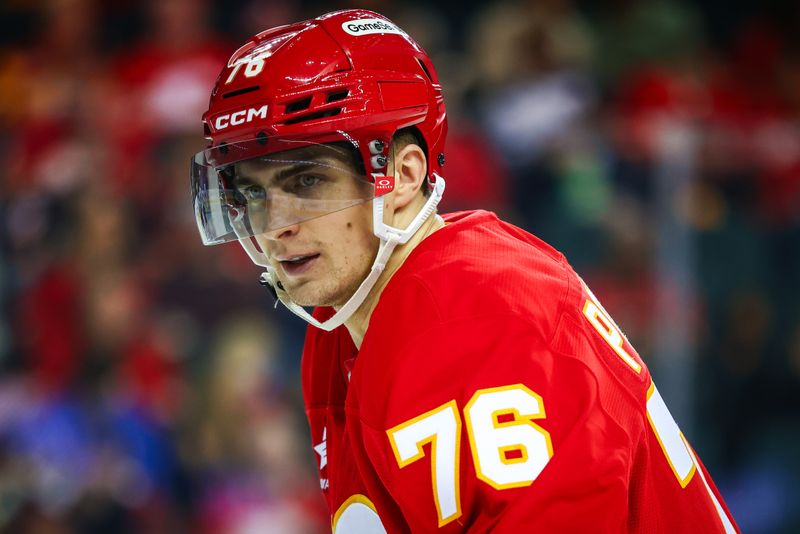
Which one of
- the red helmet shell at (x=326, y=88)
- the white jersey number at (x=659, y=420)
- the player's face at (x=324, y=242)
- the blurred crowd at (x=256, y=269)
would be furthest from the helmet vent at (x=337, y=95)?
the blurred crowd at (x=256, y=269)

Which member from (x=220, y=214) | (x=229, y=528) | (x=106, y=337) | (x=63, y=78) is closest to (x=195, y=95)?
(x=63, y=78)

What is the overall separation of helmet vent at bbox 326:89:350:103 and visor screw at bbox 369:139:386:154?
9 centimetres

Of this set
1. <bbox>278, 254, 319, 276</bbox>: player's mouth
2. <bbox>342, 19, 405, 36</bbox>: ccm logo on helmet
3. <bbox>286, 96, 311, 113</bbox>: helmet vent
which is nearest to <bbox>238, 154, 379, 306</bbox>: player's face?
<bbox>278, 254, 319, 276</bbox>: player's mouth

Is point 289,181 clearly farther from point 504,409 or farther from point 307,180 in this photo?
point 504,409

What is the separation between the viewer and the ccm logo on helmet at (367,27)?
2.04 meters

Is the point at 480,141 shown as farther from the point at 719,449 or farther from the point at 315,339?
the point at 315,339

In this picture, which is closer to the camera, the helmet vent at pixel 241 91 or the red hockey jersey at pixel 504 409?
the red hockey jersey at pixel 504 409

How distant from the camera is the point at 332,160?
196 centimetres

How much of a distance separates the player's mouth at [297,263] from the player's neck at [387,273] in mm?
139

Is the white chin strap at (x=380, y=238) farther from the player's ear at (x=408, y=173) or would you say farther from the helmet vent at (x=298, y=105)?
the helmet vent at (x=298, y=105)

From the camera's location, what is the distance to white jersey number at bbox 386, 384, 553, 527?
1634 millimetres

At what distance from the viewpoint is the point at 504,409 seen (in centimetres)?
164

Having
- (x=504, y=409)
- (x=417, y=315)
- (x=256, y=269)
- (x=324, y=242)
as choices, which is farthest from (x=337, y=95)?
(x=256, y=269)

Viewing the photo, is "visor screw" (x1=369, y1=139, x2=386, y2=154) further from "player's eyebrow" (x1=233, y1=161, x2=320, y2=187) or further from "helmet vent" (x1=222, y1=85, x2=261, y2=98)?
"helmet vent" (x1=222, y1=85, x2=261, y2=98)
